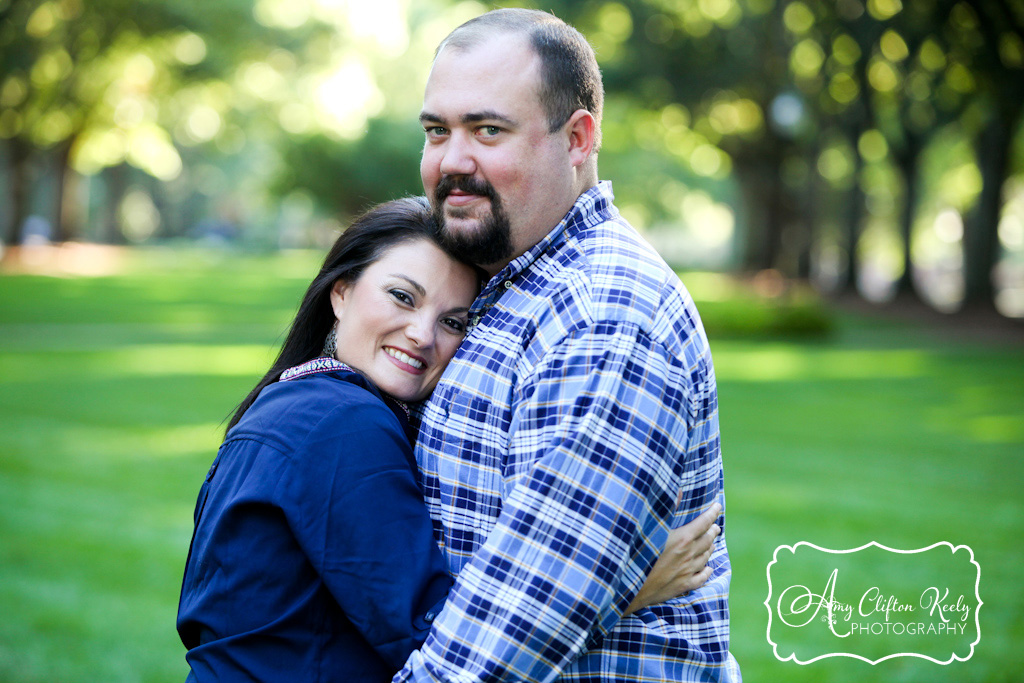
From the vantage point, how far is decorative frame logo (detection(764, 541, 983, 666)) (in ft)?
19.6

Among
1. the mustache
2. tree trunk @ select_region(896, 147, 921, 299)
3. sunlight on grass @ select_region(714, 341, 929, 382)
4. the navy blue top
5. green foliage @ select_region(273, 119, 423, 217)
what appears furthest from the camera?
green foliage @ select_region(273, 119, 423, 217)

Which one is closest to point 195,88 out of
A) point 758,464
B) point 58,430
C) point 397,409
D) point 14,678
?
point 58,430

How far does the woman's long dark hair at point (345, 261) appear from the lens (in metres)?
2.94

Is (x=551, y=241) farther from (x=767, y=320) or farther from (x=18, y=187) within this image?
(x=18, y=187)

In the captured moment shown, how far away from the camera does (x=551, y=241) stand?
8.74 ft

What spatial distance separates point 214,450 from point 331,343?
804cm

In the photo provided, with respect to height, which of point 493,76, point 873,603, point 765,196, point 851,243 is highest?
point 765,196

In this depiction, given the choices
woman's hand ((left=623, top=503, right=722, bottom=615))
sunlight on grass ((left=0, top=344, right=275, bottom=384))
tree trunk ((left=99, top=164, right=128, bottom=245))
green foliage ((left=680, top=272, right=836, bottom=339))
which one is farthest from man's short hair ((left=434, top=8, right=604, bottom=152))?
tree trunk ((left=99, top=164, right=128, bottom=245))

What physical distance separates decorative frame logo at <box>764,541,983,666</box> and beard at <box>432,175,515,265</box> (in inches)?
156

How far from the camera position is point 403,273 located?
286 centimetres

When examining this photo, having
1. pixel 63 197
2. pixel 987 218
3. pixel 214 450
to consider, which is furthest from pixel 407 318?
pixel 63 197

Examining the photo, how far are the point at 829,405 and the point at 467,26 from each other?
12.7 m

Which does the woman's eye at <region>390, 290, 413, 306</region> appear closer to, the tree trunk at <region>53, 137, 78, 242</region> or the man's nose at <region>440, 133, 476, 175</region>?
the man's nose at <region>440, 133, 476, 175</region>

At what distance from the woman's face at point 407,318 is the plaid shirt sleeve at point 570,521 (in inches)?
26.4
